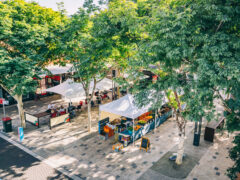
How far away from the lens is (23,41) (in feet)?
39.1

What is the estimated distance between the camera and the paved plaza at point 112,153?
958 centimetres

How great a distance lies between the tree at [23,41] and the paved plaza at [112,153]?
3.69m

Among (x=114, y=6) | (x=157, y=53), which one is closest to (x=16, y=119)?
(x=114, y=6)

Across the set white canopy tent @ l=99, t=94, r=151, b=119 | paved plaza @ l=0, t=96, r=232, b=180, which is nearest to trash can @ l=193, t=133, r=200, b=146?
paved plaza @ l=0, t=96, r=232, b=180

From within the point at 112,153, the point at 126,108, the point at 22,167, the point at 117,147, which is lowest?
the point at 22,167

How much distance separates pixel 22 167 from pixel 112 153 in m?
4.83

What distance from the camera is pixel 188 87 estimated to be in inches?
292

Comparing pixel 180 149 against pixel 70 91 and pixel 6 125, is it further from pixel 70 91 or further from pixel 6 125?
pixel 6 125

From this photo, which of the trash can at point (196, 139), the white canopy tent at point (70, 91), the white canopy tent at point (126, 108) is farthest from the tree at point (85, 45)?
the trash can at point (196, 139)

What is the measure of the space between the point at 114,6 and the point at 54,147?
367 inches

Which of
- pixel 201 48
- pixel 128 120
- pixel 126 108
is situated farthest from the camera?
pixel 128 120

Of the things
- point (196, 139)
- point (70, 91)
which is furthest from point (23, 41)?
point (196, 139)

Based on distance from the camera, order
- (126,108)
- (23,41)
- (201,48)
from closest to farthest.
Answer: (201,48), (23,41), (126,108)

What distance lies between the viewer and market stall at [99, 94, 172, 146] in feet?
39.2
